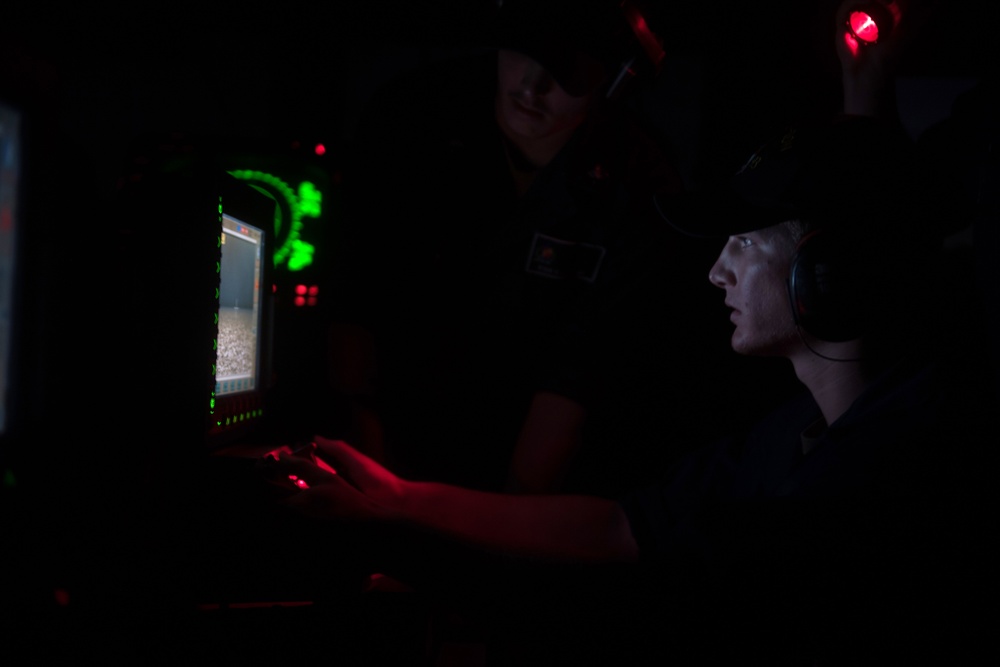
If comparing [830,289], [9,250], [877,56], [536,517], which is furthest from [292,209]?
[877,56]

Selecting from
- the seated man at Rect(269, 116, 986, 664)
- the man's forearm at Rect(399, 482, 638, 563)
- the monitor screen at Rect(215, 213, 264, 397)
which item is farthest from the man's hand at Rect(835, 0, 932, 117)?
the monitor screen at Rect(215, 213, 264, 397)

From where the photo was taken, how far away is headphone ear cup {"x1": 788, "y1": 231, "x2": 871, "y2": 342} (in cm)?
94

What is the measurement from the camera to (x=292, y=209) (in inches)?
44.4

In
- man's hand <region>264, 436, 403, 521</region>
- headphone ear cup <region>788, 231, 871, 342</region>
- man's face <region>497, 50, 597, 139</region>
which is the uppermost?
man's face <region>497, 50, 597, 139</region>

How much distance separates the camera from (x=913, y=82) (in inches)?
91.1

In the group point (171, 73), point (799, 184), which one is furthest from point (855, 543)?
point (171, 73)

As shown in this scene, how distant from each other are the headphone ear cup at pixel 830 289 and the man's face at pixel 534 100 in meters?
0.72

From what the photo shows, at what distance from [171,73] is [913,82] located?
262 centimetres

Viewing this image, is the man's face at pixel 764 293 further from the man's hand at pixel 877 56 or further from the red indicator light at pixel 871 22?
the red indicator light at pixel 871 22

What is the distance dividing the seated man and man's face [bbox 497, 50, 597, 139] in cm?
45

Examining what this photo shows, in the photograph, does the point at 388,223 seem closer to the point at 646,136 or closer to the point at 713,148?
the point at 646,136

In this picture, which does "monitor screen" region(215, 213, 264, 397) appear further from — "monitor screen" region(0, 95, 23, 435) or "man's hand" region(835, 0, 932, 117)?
"man's hand" region(835, 0, 932, 117)

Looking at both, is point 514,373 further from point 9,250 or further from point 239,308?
point 9,250

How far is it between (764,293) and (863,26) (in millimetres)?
648
